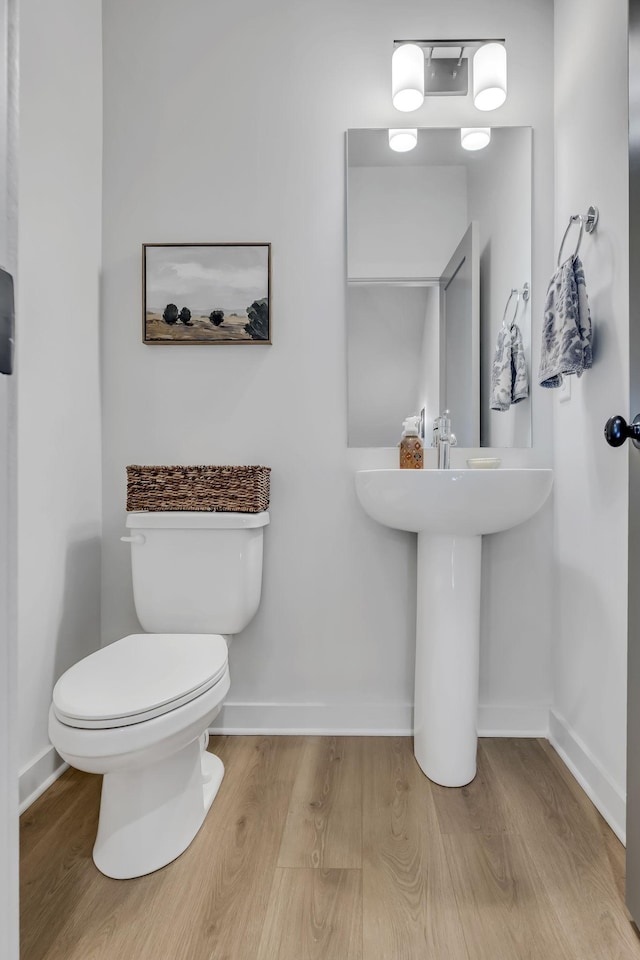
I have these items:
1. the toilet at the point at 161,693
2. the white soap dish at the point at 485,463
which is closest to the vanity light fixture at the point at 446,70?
the white soap dish at the point at 485,463

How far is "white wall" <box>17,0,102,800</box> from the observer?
153 centimetres

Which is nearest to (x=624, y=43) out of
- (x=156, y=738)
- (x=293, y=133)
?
(x=293, y=133)

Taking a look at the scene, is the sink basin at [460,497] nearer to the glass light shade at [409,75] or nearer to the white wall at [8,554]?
the white wall at [8,554]

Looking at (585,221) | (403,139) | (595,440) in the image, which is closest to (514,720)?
(595,440)

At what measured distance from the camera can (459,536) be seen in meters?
1.59

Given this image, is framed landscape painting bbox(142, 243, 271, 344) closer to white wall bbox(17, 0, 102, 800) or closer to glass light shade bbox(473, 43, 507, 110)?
white wall bbox(17, 0, 102, 800)

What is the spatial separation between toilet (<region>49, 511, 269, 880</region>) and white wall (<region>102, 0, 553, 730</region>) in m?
0.27

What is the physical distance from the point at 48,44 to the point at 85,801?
2069 millimetres

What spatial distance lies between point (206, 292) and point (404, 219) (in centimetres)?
69

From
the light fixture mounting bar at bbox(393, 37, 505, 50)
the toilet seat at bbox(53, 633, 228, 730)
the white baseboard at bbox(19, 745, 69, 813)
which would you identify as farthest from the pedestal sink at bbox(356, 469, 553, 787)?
the light fixture mounting bar at bbox(393, 37, 505, 50)

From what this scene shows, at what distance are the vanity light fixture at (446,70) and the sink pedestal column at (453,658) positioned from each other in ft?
4.50

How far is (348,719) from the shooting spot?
6.34ft

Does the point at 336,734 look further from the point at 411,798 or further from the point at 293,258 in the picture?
the point at 293,258

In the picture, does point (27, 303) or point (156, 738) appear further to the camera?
point (27, 303)
